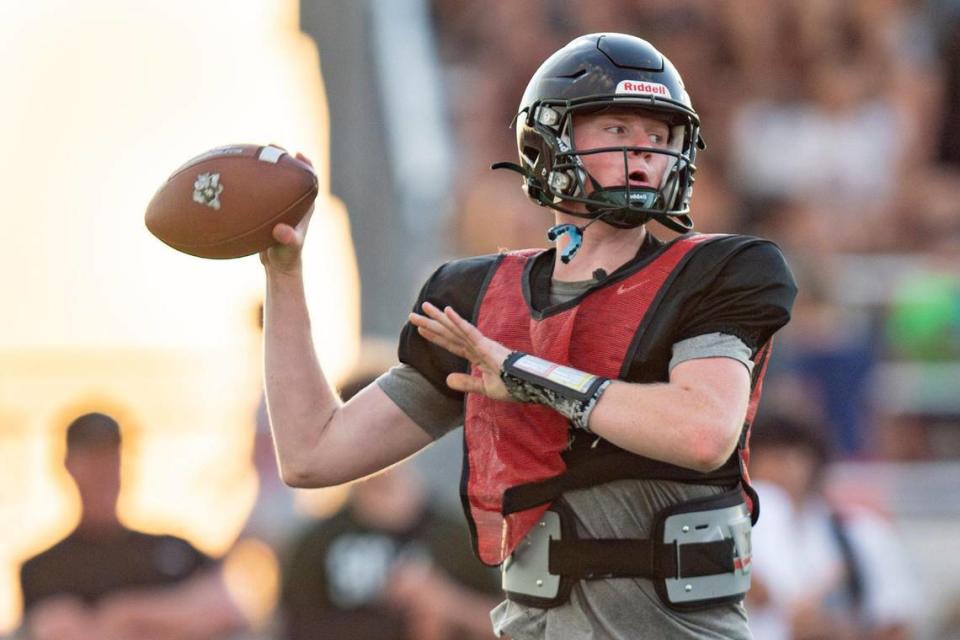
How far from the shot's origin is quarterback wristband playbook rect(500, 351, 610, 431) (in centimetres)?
307

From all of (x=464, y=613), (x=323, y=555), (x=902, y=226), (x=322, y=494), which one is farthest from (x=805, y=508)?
(x=902, y=226)

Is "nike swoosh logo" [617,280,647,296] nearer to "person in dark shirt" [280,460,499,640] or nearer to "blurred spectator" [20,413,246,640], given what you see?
"person in dark shirt" [280,460,499,640]

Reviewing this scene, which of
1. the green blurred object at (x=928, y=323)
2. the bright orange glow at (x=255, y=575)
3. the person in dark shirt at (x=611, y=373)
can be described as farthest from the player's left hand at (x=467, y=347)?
the green blurred object at (x=928, y=323)

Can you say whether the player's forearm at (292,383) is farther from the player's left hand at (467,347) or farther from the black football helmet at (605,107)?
the black football helmet at (605,107)

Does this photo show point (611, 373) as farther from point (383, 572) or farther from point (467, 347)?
point (383, 572)

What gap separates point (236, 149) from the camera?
3541 mm

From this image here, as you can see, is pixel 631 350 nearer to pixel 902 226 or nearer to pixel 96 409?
pixel 96 409

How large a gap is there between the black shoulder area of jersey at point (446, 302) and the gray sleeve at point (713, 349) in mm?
466

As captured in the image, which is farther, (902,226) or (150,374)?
(902,226)

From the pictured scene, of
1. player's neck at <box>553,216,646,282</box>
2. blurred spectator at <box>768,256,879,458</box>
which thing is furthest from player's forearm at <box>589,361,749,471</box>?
blurred spectator at <box>768,256,879,458</box>

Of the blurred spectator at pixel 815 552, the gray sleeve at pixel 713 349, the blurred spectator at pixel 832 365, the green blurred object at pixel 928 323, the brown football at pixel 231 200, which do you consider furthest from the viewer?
the green blurred object at pixel 928 323

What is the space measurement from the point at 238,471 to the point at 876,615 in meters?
3.36

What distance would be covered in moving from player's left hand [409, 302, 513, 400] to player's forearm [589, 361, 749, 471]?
0.21 m

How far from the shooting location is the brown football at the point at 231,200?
346 cm
